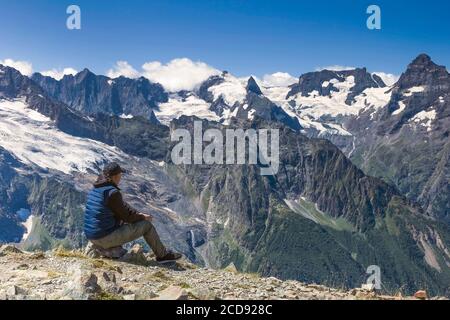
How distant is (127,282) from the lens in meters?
24.1

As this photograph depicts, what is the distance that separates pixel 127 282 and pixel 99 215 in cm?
481

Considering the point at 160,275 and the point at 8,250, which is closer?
the point at 160,275

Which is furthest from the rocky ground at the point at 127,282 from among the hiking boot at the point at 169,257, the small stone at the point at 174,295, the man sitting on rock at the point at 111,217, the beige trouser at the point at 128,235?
the man sitting on rock at the point at 111,217

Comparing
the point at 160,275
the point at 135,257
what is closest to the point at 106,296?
the point at 160,275

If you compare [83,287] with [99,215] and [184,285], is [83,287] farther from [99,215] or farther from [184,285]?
[99,215]

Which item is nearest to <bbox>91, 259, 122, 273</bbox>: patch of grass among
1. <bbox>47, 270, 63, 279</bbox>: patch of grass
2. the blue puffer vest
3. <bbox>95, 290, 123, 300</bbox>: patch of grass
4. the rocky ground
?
the rocky ground

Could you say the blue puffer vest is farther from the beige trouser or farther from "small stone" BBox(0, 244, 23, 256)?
"small stone" BBox(0, 244, 23, 256)

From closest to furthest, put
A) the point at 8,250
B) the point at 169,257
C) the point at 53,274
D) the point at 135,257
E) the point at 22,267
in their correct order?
the point at 53,274
the point at 22,267
the point at 135,257
the point at 169,257
the point at 8,250

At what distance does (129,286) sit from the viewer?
23.1 m

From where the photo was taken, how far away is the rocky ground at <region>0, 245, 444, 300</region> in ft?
64.0
